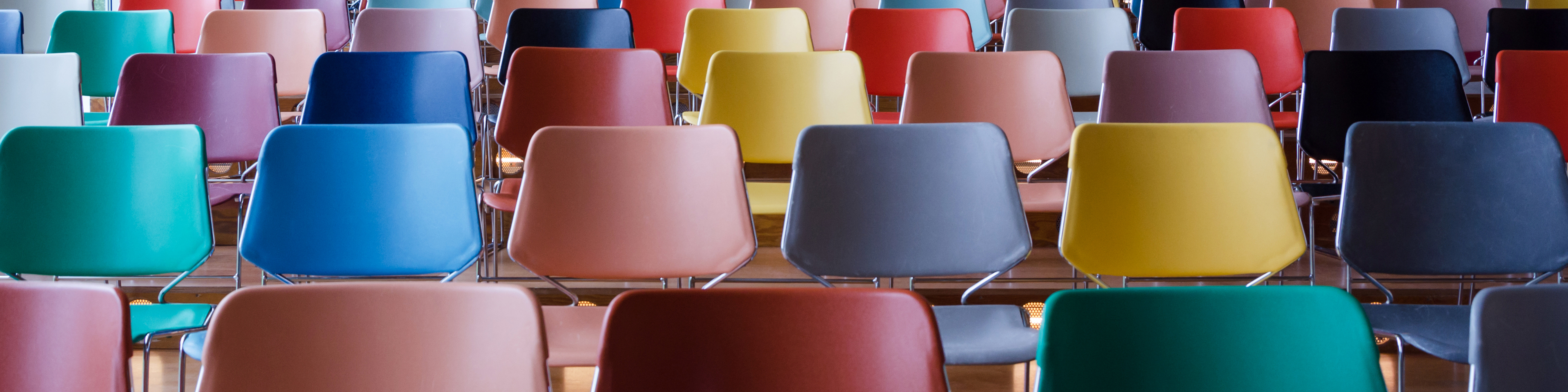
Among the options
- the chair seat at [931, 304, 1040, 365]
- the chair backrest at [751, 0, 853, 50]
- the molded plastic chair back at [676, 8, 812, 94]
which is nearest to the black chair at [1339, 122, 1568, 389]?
the chair seat at [931, 304, 1040, 365]

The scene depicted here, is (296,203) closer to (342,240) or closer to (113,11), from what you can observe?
(342,240)

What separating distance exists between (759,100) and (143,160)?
1393 mm

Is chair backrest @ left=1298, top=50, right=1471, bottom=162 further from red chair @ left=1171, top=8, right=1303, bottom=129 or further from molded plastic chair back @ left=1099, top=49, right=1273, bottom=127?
red chair @ left=1171, top=8, right=1303, bottom=129

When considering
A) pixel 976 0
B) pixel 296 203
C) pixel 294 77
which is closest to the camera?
pixel 296 203

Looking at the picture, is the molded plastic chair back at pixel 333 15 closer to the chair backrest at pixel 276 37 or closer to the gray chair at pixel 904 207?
the chair backrest at pixel 276 37

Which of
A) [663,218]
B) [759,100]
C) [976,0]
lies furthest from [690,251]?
[976,0]

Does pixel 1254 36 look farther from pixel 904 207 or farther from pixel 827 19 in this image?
pixel 904 207

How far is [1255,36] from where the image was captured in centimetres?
374

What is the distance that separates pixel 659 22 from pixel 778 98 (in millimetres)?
1638

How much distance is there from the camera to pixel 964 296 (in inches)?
81.9

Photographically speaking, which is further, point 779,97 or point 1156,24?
point 1156,24

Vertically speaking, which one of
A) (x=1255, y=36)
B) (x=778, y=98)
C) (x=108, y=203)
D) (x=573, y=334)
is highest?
(x=1255, y=36)

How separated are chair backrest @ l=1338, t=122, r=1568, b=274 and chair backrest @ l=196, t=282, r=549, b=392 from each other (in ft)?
5.41

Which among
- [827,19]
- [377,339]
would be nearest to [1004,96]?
[827,19]
